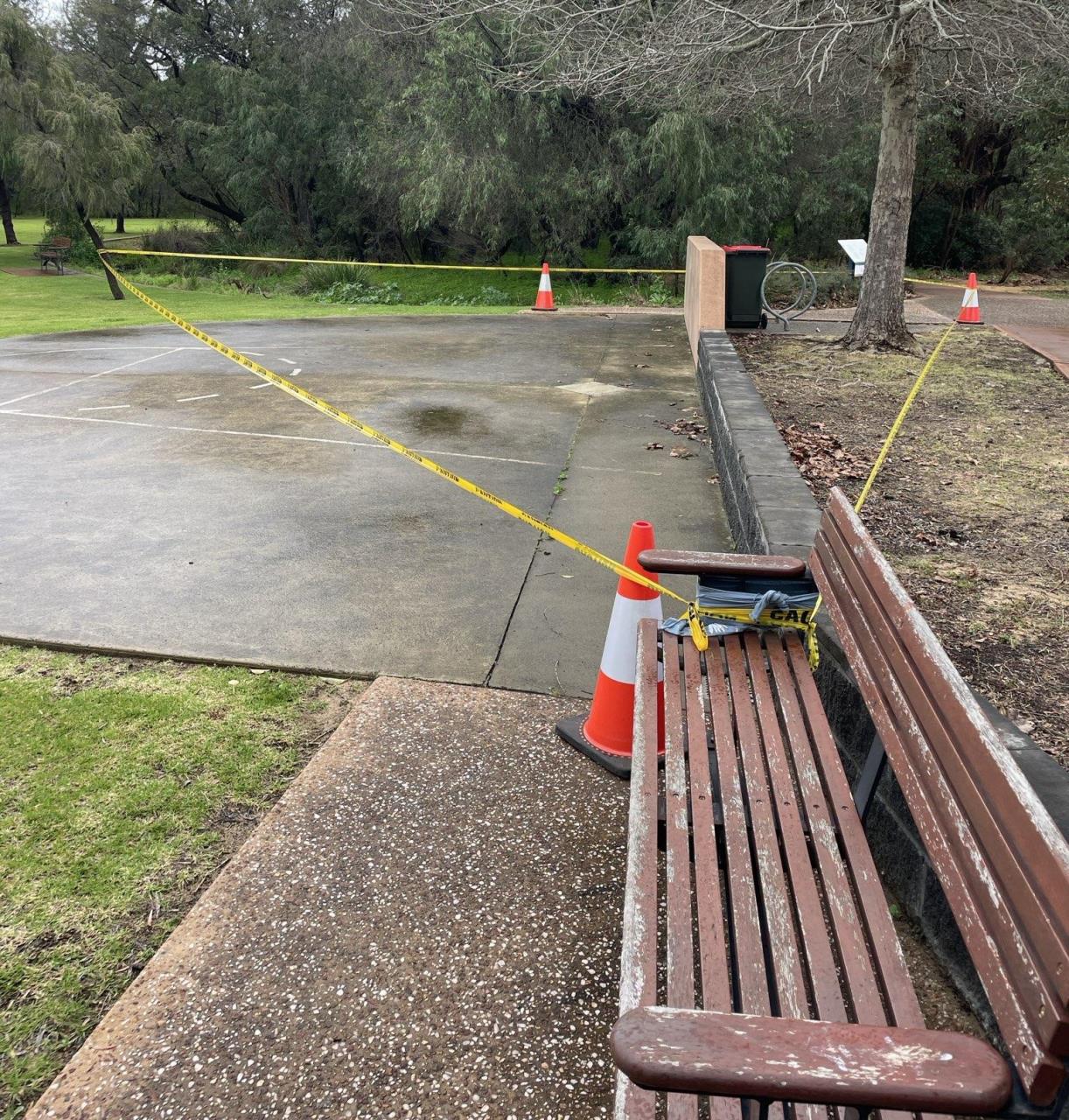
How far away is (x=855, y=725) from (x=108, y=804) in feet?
8.09

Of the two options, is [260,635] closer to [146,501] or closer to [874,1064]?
[146,501]

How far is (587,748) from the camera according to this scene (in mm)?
3604

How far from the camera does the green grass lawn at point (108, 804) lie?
2514mm

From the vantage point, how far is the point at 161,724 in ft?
12.4

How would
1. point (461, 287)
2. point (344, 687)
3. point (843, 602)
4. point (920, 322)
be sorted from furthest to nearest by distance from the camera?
point (461, 287), point (920, 322), point (344, 687), point (843, 602)

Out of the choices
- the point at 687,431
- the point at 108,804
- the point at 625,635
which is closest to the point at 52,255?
the point at 687,431

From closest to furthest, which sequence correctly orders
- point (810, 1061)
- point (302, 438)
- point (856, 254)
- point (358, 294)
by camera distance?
point (810, 1061)
point (302, 438)
point (856, 254)
point (358, 294)

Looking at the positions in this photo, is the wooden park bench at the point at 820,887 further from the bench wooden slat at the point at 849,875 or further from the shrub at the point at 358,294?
the shrub at the point at 358,294

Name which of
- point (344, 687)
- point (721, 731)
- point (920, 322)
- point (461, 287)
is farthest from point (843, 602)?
point (461, 287)

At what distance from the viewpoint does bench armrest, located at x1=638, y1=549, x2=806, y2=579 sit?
3.26m

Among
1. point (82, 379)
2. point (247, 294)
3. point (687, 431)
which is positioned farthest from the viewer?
point (247, 294)

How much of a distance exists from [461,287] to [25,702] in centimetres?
2708

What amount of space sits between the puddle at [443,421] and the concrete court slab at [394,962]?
4912 mm

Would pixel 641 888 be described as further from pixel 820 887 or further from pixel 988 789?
pixel 988 789
